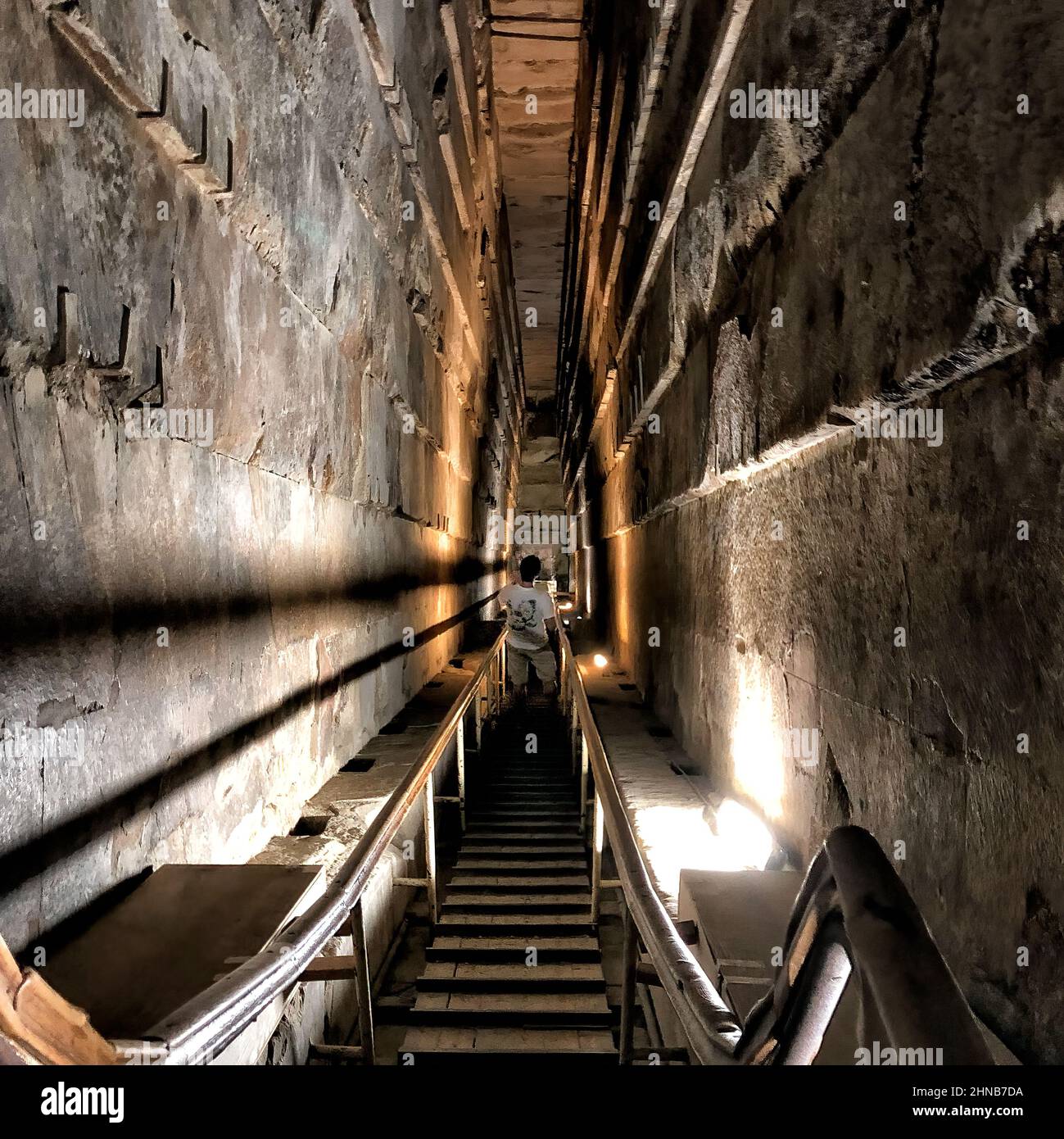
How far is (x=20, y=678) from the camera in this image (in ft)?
4.43

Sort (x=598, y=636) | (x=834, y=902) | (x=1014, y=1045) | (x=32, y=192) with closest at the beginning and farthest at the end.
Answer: (x=834, y=902)
(x=1014, y=1045)
(x=32, y=192)
(x=598, y=636)

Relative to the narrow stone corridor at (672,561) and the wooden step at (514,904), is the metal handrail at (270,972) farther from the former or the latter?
the wooden step at (514,904)

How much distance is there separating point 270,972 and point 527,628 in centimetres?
617

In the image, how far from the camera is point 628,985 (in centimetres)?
184

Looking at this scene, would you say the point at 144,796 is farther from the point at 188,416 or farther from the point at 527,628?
the point at 527,628

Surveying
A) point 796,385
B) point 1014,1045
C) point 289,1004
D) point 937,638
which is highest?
point 796,385

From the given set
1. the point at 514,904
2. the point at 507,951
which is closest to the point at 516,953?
the point at 507,951

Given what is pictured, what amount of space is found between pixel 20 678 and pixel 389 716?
10.5 feet

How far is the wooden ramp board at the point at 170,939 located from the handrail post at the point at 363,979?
131 millimetres

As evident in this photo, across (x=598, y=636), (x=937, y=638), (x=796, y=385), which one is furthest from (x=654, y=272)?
(x=598, y=636)
